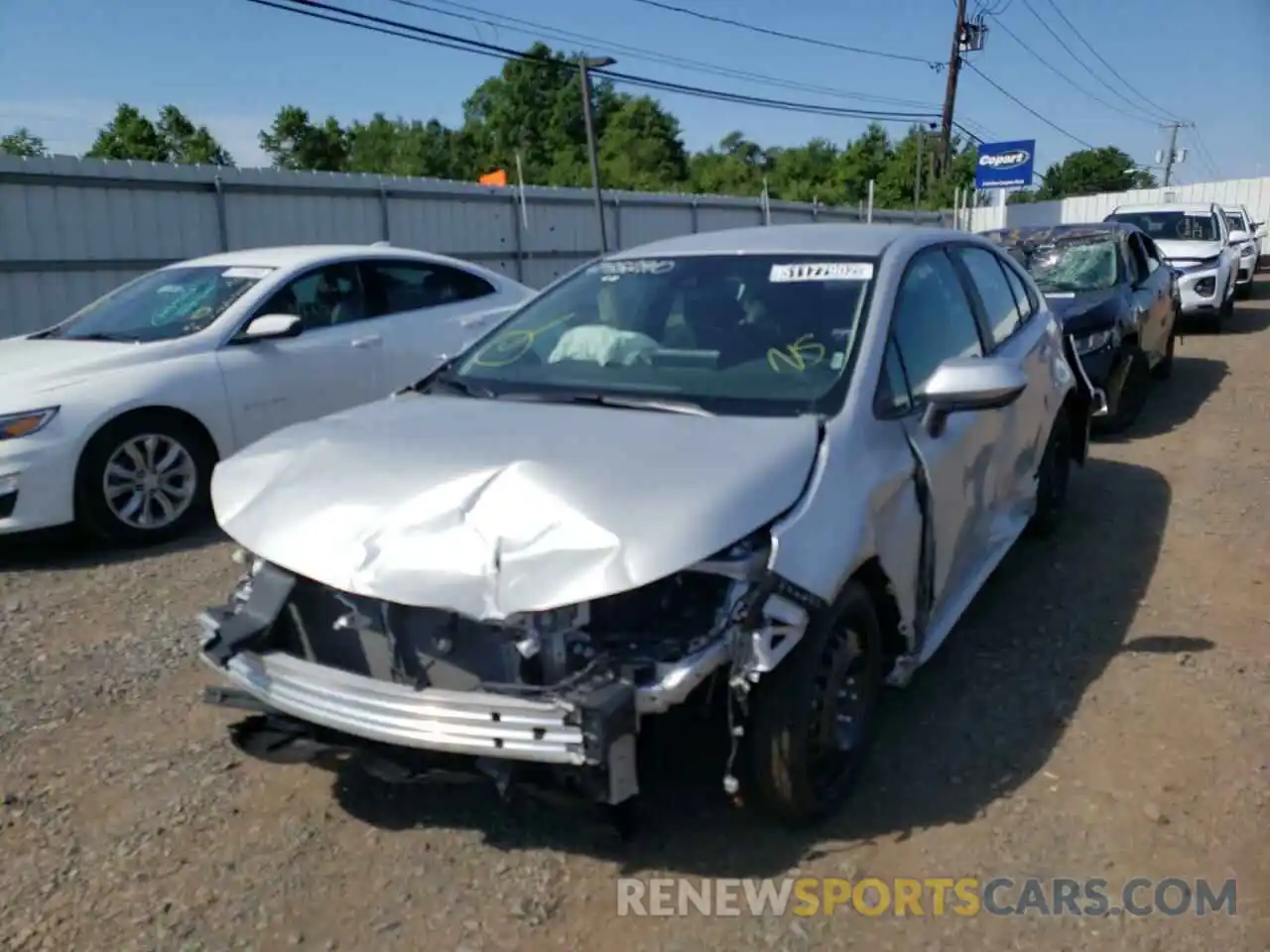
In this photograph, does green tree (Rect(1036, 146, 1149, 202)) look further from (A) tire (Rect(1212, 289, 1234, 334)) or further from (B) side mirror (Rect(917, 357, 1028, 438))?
(B) side mirror (Rect(917, 357, 1028, 438))

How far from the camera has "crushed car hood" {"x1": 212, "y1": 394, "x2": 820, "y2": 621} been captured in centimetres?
262

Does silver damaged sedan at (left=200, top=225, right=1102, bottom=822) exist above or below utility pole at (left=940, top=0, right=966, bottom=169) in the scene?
below

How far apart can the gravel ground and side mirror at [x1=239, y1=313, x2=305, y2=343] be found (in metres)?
2.04

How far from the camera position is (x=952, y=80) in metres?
34.7

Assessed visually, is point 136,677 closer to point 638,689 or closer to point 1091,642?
point 638,689

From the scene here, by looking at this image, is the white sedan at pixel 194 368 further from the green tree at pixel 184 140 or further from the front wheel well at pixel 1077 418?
the green tree at pixel 184 140

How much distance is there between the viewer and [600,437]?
311 cm

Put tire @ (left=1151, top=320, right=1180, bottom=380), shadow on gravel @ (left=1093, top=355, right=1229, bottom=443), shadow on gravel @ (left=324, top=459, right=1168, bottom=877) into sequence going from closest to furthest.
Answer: shadow on gravel @ (left=324, top=459, right=1168, bottom=877) → shadow on gravel @ (left=1093, top=355, right=1229, bottom=443) → tire @ (left=1151, top=320, right=1180, bottom=380)

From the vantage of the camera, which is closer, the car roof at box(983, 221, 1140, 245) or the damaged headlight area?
the damaged headlight area

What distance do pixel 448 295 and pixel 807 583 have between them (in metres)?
5.40

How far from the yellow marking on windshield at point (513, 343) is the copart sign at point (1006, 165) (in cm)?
2283

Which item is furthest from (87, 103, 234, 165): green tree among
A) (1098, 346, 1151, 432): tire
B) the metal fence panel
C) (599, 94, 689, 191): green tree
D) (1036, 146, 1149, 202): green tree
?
(1036, 146, 1149, 202): green tree

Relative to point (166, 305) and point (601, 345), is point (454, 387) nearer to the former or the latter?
point (601, 345)

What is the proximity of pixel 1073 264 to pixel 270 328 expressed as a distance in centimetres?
652
